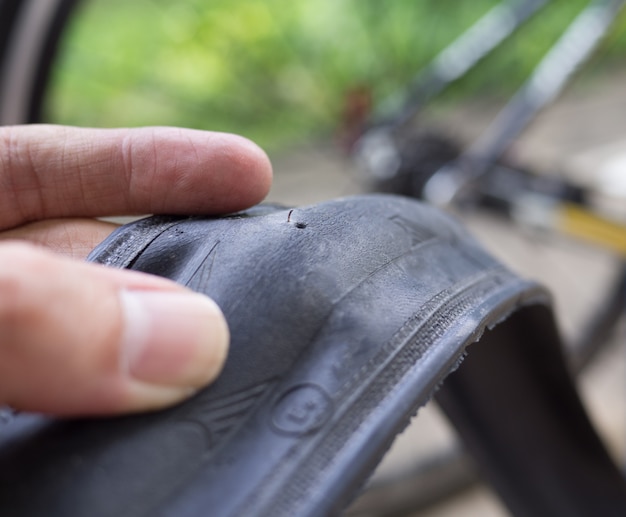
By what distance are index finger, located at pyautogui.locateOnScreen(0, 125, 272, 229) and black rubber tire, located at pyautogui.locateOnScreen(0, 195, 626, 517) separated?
0.03 metres

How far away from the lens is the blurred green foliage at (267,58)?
1616 mm

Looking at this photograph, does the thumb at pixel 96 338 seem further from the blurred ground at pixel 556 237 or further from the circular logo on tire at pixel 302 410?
the blurred ground at pixel 556 237

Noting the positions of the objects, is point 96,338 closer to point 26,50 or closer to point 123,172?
point 123,172

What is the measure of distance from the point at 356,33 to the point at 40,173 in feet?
4.50

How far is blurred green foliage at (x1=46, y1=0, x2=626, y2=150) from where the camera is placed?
1616 millimetres

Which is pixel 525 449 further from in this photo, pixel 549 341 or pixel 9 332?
pixel 9 332

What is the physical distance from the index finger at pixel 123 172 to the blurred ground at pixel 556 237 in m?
0.73

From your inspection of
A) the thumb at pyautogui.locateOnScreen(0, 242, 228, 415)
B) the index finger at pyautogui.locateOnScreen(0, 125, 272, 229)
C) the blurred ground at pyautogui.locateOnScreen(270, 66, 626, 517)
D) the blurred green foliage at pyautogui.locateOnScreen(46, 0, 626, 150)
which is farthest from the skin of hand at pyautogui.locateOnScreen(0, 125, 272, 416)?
the blurred green foliage at pyautogui.locateOnScreen(46, 0, 626, 150)

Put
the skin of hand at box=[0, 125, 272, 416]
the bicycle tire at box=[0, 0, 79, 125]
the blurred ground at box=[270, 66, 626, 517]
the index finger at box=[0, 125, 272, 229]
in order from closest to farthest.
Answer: the skin of hand at box=[0, 125, 272, 416] < the index finger at box=[0, 125, 272, 229] < the bicycle tire at box=[0, 0, 79, 125] < the blurred ground at box=[270, 66, 626, 517]

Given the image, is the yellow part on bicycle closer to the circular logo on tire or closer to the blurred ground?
the blurred ground

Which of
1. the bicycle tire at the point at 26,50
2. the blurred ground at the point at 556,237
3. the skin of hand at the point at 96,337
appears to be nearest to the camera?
the skin of hand at the point at 96,337

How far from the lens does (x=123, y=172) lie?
1.62ft

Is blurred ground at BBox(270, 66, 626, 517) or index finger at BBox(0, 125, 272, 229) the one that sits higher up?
index finger at BBox(0, 125, 272, 229)

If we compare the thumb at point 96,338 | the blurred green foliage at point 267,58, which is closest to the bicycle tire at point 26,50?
the blurred green foliage at point 267,58
